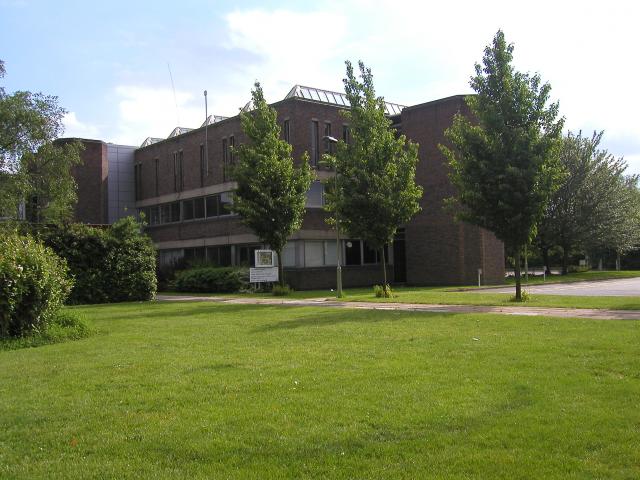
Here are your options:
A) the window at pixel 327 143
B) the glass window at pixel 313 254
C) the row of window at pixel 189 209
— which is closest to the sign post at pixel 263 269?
the glass window at pixel 313 254

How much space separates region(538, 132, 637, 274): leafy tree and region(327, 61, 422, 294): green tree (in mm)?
26988

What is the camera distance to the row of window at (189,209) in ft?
134

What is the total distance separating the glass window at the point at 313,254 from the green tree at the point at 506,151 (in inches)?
653

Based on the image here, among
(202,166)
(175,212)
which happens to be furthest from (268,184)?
(175,212)

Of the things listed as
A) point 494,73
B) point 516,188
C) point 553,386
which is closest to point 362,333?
point 553,386

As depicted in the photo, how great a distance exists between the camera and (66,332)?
13.8m

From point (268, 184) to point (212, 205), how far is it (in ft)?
50.4

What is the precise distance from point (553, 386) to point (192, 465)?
168 inches

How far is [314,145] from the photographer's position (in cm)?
3728

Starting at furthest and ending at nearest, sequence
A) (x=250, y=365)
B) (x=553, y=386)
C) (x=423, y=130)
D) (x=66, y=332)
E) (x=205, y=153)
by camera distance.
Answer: (x=205, y=153) → (x=423, y=130) → (x=66, y=332) → (x=250, y=365) → (x=553, y=386)

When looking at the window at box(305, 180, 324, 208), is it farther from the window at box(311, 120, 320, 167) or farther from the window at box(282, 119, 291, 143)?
the window at box(282, 119, 291, 143)

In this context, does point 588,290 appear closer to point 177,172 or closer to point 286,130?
point 286,130

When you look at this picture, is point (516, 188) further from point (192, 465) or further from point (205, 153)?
point (205, 153)

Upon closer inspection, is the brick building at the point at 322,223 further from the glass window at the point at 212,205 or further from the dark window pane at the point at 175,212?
the dark window pane at the point at 175,212
